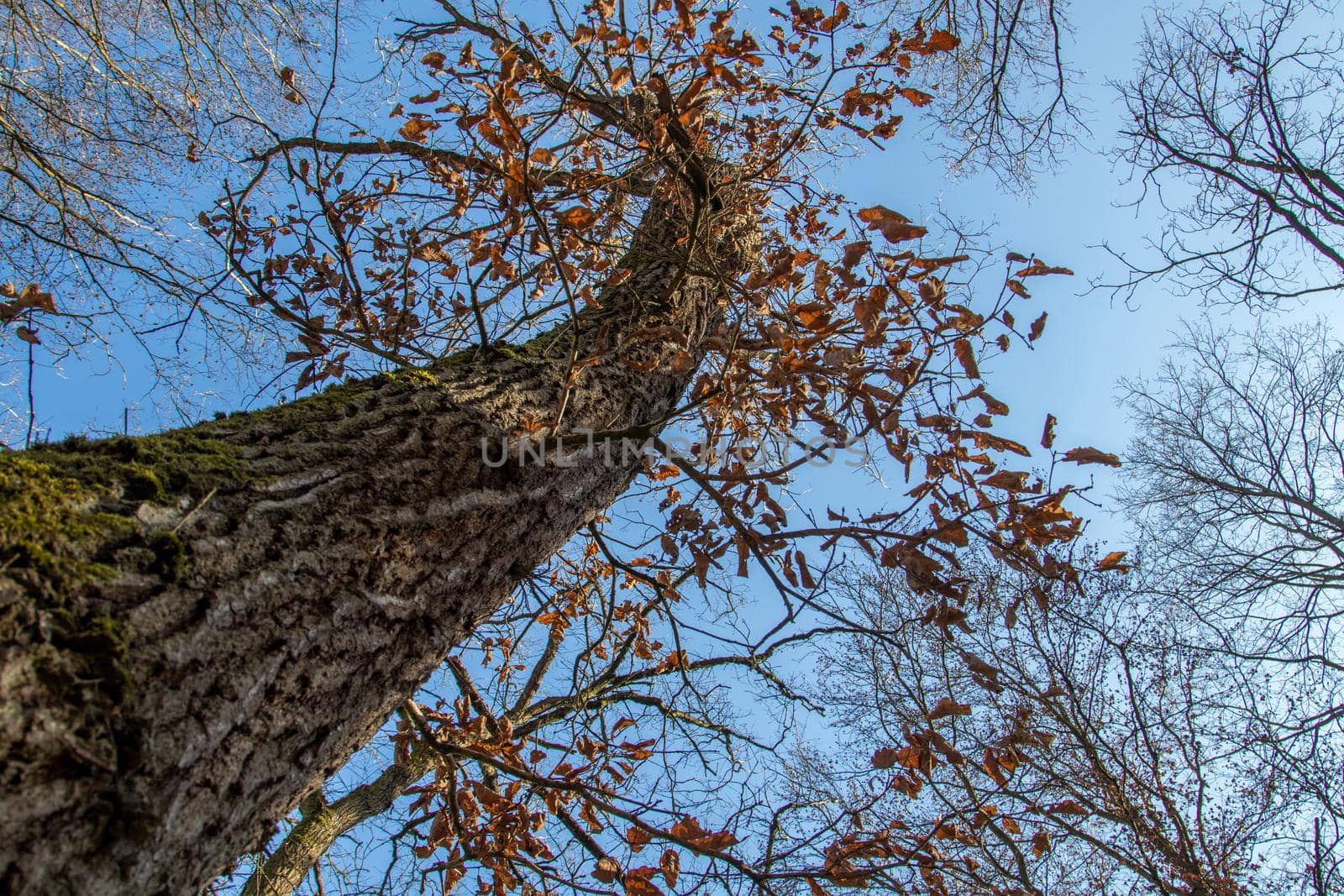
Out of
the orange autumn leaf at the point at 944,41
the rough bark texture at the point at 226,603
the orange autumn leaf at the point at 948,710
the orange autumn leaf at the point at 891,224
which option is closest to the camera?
the rough bark texture at the point at 226,603

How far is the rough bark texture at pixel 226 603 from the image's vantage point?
76 centimetres

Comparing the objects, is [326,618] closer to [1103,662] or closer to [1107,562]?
[1107,562]

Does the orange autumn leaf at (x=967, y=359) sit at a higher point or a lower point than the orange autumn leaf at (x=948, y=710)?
higher

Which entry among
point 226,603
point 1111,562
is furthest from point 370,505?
point 1111,562

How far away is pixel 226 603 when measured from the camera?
0.99 metres

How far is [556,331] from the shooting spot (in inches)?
93.7

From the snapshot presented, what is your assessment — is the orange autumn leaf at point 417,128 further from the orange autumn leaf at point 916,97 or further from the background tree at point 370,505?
the orange autumn leaf at point 916,97

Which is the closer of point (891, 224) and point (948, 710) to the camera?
point (891, 224)

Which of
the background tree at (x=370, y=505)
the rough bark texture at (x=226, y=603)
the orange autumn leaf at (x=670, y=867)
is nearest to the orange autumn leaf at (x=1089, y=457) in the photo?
the background tree at (x=370, y=505)

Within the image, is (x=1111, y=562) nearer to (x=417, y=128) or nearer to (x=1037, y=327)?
(x=1037, y=327)

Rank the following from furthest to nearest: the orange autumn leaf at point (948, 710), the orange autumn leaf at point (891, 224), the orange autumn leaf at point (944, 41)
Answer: the orange autumn leaf at point (944, 41)
the orange autumn leaf at point (948, 710)
the orange autumn leaf at point (891, 224)

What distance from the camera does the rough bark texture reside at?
2.48 feet

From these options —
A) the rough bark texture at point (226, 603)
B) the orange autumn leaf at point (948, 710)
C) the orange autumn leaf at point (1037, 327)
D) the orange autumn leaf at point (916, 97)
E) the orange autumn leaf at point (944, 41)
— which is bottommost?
the rough bark texture at point (226, 603)

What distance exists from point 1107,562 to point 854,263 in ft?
4.12
